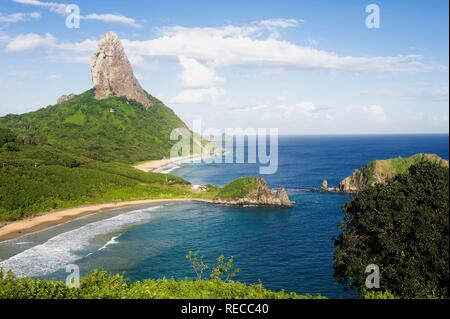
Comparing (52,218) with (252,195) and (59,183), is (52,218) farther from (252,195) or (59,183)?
(252,195)

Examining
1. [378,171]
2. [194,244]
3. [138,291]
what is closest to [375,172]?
[378,171]

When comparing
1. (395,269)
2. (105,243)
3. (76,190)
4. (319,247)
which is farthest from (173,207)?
(395,269)

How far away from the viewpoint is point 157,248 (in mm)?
81812

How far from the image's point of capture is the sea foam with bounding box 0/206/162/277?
6791 cm

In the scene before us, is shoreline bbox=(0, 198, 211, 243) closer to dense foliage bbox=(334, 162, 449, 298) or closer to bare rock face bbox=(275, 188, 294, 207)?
bare rock face bbox=(275, 188, 294, 207)

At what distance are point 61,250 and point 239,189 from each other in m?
67.1

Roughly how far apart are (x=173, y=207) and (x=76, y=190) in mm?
32965

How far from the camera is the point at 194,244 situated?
3317 inches


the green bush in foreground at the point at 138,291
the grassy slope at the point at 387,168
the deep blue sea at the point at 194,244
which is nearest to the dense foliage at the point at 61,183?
the deep blue sea at the point at 194,244

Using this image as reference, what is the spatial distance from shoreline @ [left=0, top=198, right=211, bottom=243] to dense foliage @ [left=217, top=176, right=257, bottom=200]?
7042 millimetres

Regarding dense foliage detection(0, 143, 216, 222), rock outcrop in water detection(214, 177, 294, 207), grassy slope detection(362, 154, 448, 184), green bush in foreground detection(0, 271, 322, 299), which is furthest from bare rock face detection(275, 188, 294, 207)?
green bush in foreground detection(0, 271, 322, 299)
